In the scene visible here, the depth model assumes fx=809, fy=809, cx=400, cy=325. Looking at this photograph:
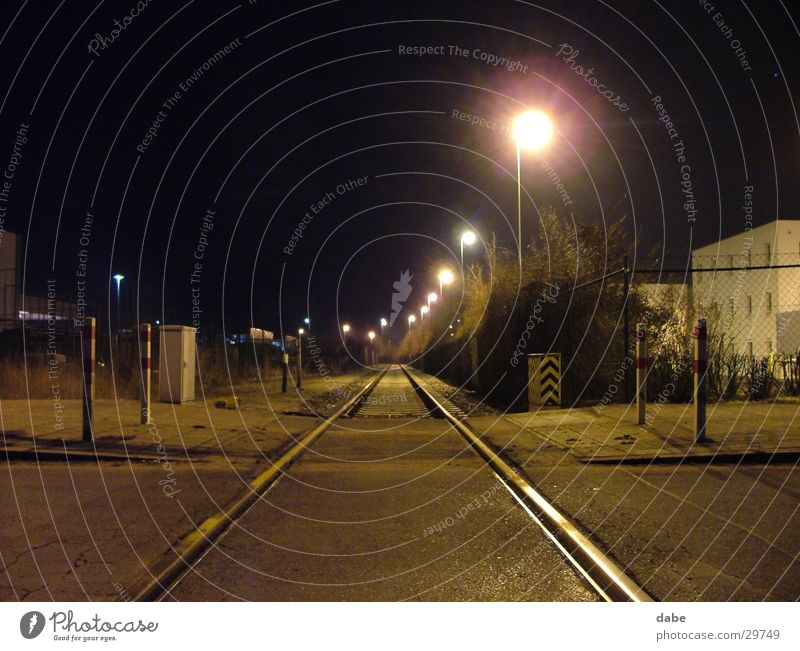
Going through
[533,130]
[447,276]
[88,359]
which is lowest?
[88,359]

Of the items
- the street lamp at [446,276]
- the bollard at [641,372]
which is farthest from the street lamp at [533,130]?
the street lamp at [446,276]

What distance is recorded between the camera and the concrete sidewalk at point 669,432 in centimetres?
999

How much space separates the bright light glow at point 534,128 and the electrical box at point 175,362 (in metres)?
9.30

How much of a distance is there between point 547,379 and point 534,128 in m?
6.61

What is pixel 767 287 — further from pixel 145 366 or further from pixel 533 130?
pixel 145 366

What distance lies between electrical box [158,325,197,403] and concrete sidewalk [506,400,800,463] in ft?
24.2

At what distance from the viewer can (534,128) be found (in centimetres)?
1941

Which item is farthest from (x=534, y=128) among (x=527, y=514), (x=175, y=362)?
(x=527, y=514)

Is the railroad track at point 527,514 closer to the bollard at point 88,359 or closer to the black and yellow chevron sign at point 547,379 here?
the bollard at point 88,359

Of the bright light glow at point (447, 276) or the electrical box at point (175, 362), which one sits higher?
the bright light glow at point (447, 276)

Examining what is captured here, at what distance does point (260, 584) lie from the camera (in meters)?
5.02

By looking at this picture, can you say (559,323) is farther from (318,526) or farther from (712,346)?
(318,526)

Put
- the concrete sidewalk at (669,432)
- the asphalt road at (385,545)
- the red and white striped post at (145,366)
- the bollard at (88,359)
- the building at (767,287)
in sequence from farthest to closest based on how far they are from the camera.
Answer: the building at (767,287) → the red and white striped post at (145,366) → the bollard at (88,359) → the concrete sidewalk at (669,432) → the asphalt road at (385,545)

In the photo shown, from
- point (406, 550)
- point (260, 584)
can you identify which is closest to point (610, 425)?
point (406, 550)
